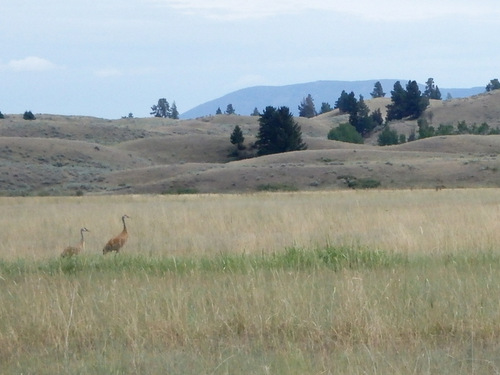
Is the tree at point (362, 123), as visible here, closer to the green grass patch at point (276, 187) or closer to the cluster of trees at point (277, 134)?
the cluster of trees at point (277, 134)

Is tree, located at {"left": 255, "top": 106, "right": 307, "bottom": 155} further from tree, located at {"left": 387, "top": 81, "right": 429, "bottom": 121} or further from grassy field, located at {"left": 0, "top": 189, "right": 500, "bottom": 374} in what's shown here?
grassy field, located at {"left": 0, "top": 189, "right": 500, "bottom": 374}

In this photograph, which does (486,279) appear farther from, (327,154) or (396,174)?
(327,154)

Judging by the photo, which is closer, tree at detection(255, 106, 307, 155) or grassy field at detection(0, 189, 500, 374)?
grassy field at detection(0, 189, 500, 374)

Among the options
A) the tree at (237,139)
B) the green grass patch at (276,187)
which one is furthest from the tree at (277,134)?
the green grass patch at (276,187)

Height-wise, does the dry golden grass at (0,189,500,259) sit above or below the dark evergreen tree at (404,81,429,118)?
below

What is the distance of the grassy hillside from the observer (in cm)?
5100

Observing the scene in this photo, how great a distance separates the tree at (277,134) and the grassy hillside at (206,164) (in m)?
3.69

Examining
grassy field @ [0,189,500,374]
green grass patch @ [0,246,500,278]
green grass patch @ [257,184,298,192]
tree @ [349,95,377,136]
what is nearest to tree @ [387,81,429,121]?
tree @ [349,95,377,136]

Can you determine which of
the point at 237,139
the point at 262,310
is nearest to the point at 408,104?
the point at 237,139

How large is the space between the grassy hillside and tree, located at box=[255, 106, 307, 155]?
145 inches

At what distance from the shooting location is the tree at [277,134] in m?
77.7

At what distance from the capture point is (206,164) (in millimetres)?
64688

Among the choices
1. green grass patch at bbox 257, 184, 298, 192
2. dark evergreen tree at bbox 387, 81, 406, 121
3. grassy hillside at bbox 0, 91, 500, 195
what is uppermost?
dark evergreen tree at bbox 387, 81, 406, 121

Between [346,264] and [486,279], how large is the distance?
2.46m
